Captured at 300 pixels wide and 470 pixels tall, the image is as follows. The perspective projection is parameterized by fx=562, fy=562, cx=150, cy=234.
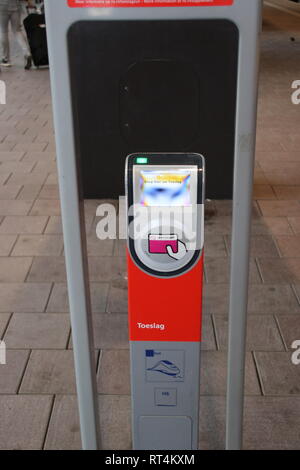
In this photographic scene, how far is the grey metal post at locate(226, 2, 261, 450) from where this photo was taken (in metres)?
1.59

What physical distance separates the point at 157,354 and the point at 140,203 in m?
0.56

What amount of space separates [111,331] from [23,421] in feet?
2.65

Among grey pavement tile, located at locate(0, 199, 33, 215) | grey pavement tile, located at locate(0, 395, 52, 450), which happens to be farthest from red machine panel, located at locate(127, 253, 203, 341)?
grey pavement tile, located at locate(0, 199, 33, 215)

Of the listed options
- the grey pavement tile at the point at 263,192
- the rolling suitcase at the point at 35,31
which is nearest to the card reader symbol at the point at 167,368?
the grey pavement tile at the point at 263,192

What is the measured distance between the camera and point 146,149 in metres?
4.45

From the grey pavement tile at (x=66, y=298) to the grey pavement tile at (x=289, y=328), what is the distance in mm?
1081

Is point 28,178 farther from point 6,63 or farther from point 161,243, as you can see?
point 6,63

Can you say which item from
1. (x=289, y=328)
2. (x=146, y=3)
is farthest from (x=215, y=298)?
(x=146, y=3)

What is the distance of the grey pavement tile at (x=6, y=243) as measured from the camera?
4214mm

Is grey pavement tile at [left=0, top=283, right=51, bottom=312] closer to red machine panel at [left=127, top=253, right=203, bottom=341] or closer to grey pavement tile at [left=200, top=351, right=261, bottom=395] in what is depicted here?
grey pavement tile at [left=200, top=351, right=261, bottom=395]

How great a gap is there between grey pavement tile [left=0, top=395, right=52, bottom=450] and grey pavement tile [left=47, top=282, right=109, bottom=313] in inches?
30.9

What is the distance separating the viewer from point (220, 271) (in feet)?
12.7

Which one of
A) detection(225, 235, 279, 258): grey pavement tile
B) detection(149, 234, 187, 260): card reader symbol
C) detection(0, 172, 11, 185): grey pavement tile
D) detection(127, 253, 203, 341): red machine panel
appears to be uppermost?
detection(149, 234, 187, 260): card reader symbol

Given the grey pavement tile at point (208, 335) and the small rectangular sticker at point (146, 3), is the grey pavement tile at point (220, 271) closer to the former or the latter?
the grey pavement tile at point (208, 335)
